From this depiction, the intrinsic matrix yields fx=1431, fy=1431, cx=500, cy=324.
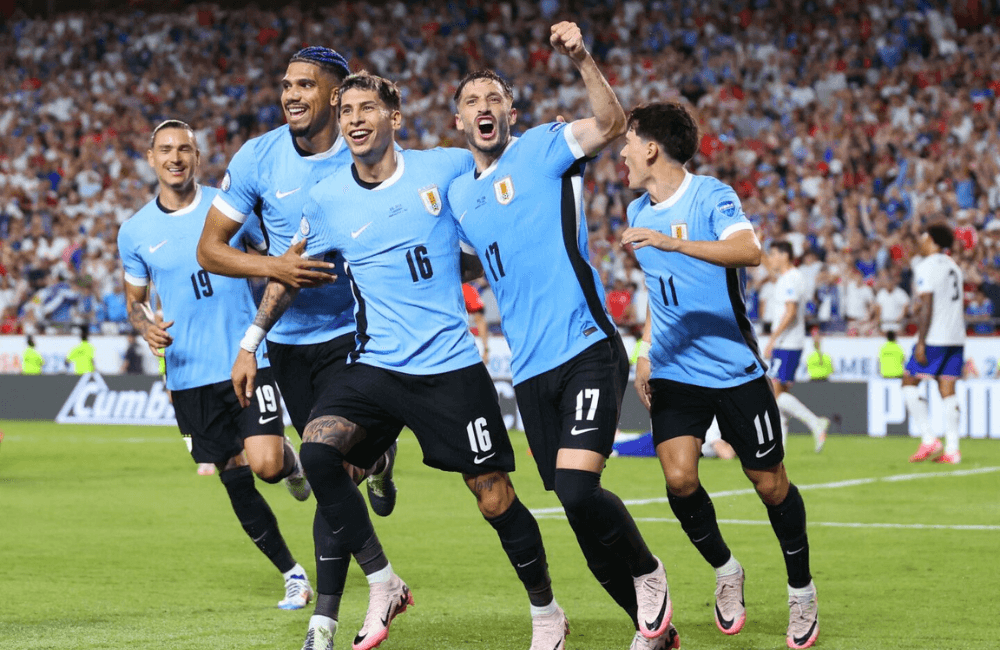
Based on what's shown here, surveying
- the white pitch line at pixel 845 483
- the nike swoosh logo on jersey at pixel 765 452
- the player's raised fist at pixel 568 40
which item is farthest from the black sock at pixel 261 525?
the white pitch line at pixel 845 483

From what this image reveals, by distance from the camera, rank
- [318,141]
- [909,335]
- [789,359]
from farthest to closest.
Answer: [909,335]
[789,359]
[318,141]

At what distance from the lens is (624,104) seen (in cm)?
2592

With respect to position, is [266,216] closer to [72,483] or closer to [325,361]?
[325,361]

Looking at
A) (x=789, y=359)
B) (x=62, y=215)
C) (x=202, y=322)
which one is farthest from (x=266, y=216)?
(x=62, y=215)

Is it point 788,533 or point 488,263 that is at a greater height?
point 488,263

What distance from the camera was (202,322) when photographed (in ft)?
24.8

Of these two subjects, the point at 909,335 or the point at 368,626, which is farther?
the point at 909,335

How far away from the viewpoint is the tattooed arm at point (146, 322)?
727 centimetres

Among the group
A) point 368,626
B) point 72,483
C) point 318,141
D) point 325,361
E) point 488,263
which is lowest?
point 72,483

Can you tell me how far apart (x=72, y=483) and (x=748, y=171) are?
13652 mm

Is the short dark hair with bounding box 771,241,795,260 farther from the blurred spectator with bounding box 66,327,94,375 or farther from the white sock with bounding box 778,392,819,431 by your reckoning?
the blurred spectator with bounding box 66,327,94,375

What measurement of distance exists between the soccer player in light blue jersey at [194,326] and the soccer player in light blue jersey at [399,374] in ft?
4.95

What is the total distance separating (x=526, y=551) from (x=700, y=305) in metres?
1.29

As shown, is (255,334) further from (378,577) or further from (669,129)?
(669,129)
